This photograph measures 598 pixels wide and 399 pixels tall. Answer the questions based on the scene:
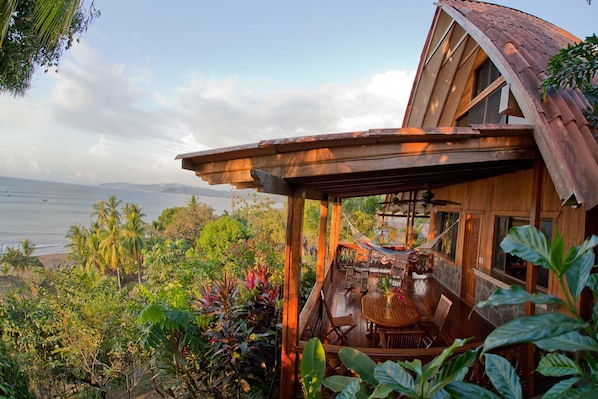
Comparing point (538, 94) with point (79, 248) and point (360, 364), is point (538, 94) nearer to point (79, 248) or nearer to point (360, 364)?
point (360, 364)

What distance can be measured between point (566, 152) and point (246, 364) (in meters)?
3.84

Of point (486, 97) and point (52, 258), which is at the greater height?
point (486, 97)

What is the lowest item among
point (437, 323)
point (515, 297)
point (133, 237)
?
point (133, 237)

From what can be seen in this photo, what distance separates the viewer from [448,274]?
7414mm

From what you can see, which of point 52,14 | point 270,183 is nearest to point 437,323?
point 270,183

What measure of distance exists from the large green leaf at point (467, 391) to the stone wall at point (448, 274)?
6449 mm

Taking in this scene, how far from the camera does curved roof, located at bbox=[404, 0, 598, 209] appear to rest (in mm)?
2359

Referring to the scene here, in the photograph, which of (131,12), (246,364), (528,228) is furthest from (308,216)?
(528,228)

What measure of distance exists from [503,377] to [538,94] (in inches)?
120

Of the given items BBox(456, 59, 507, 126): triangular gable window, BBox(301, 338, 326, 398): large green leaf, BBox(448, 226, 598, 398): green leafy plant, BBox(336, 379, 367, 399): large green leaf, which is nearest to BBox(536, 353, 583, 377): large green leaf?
BBox(448, 226, 598, 398): green leafy plant

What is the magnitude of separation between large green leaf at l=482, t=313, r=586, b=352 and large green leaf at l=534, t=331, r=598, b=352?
9 cm

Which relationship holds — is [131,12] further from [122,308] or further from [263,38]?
[122,308]

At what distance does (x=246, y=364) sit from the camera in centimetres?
355

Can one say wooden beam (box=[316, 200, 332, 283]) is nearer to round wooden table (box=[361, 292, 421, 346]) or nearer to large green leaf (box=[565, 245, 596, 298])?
round wooden table (box=[361, 292, 421, 346])
